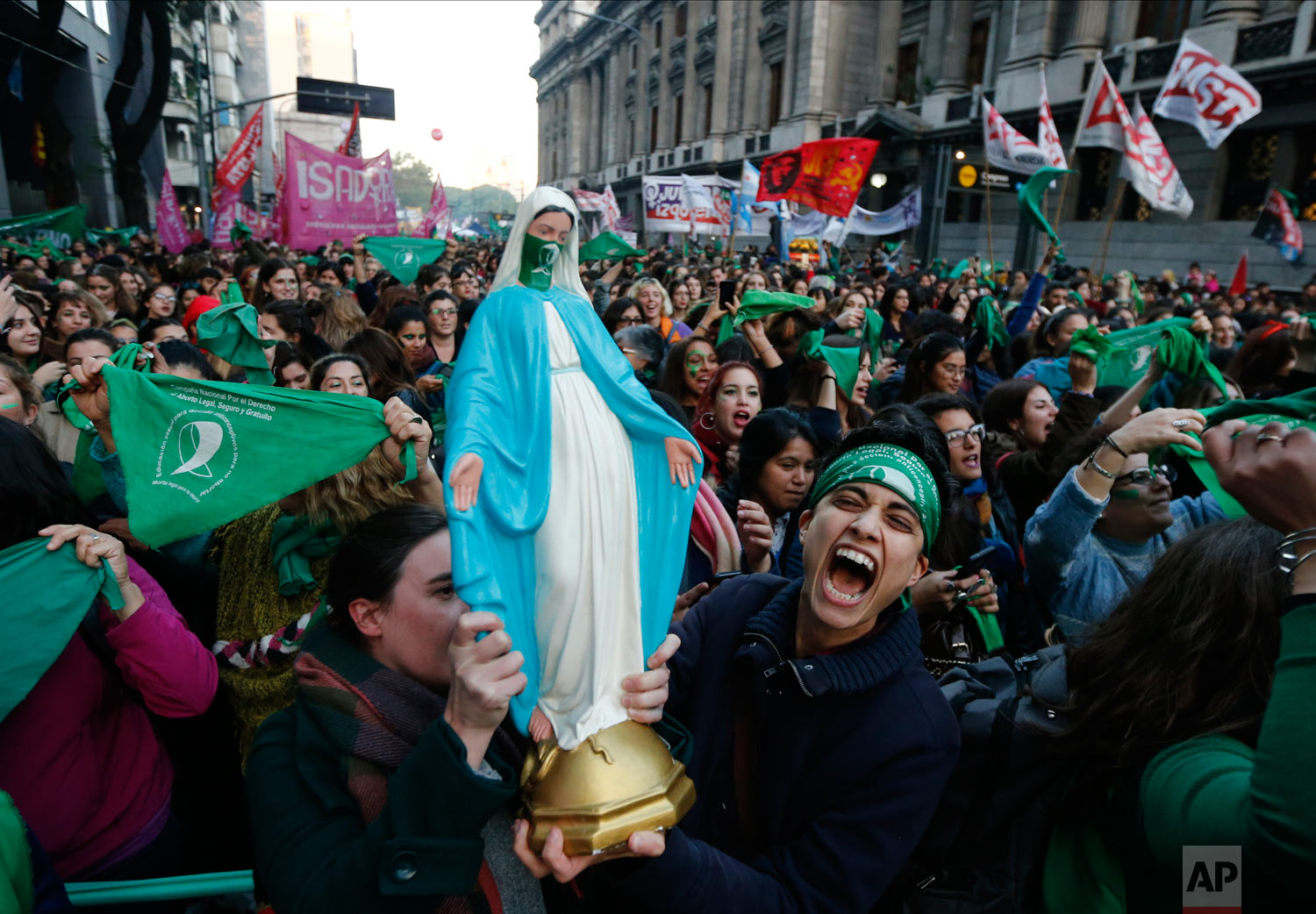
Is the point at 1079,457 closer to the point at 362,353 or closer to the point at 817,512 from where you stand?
the point at 817,512

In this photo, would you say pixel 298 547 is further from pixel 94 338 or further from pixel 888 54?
pixel 888 54

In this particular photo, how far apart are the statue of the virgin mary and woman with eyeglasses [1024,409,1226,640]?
140 cm

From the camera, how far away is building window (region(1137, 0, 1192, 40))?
17.5 m

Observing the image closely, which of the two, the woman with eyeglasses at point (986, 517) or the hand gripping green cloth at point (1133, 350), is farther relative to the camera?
the hand gripping green cloth at point (1133, 350)

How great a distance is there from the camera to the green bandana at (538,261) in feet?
6.35

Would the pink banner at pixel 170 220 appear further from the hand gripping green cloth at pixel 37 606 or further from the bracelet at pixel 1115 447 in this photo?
the bracelet at pixel 1115 447

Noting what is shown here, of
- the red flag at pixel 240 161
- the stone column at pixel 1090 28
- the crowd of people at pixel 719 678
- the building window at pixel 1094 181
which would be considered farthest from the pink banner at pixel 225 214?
the stone column at pixel 1090 28

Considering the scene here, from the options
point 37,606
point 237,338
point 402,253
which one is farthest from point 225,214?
point 37,606

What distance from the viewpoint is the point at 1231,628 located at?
1.50 meters

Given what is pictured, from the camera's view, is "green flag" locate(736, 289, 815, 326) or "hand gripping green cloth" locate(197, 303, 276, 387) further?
"green flag" locate(736, 289, 815, 326)

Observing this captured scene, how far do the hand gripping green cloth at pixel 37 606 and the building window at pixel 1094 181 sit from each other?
71.7 ft

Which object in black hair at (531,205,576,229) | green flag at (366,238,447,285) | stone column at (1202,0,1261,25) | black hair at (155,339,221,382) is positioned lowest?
black hair at (155,339,221,382)

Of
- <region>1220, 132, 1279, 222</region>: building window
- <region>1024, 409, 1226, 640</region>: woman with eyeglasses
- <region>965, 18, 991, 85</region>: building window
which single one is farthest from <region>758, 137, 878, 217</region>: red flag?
<region>965, 18, 991, 85</region>: building window

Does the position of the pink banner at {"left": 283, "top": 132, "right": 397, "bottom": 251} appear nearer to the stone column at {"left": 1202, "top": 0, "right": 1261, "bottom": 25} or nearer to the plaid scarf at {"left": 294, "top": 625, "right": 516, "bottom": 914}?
the plaid scarf at {"left": 294, "top": 625, "right": 516, "bottom": 914}
